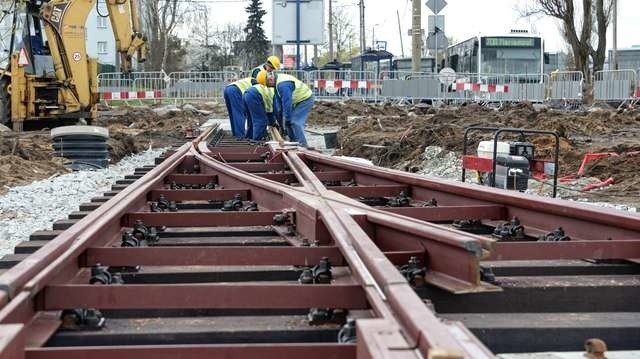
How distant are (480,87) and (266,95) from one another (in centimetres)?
1720

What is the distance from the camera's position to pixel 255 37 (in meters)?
79.1

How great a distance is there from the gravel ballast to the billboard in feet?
67.7

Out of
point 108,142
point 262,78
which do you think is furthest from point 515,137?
point 108,142

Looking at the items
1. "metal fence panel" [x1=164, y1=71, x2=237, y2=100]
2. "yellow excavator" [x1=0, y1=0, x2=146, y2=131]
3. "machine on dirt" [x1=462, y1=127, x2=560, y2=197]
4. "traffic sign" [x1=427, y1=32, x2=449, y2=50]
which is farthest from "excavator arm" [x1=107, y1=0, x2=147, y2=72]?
"metal fence panel" [x1=164, y1=71, x2=237, y2=100]

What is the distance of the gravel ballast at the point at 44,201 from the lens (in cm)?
729

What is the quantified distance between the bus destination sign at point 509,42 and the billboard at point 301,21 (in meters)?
7.13

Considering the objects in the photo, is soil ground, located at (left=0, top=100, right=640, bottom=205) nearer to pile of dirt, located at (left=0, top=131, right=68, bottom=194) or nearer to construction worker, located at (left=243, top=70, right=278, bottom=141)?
pile of dirt, located at (left=0, top=131, right=68, bottom=194)

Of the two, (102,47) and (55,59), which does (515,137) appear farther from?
(102,47)

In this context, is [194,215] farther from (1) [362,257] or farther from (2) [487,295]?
(2) [487,295]

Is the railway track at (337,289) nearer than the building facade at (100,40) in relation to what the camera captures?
Yes

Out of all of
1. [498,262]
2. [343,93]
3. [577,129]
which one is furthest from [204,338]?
[343,93]

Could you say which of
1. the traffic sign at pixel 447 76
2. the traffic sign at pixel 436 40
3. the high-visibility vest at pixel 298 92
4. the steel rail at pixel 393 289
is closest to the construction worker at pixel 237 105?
the high-visibility vest at pixel 298 92

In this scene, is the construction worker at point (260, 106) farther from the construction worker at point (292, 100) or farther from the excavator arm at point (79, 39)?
the excavator arm at point (79, 39)

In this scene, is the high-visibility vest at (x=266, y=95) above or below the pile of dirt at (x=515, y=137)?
above
